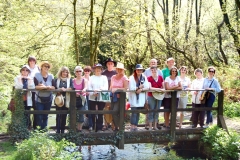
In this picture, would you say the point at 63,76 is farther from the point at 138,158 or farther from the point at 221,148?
the point at 221,148

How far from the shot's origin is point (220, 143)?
8.28 m

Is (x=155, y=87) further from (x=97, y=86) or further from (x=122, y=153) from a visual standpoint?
(x=122, y=153)

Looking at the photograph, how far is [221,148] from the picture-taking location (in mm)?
8211

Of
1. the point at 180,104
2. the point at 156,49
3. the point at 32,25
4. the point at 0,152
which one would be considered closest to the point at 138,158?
the point at 180,104

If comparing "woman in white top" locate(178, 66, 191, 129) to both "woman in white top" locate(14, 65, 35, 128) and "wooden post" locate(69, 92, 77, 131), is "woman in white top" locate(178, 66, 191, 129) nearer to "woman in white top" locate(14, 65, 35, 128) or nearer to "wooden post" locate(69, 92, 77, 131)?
"wooden post" locate(69, 92, 77, 131)

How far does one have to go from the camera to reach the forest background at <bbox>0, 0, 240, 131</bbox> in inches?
495

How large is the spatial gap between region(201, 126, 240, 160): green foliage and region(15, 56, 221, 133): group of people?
3.47ft

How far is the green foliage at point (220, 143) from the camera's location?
8.02 meters

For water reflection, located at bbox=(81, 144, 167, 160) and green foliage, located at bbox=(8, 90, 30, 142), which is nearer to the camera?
green foliage, located at bbox=(8, 90, 30, 142)

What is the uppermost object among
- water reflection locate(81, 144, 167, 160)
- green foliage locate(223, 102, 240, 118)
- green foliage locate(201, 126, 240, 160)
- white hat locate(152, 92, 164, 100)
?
white hat locate(152, 92, 164, 100)

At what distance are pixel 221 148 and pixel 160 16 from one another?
17753 millimetres

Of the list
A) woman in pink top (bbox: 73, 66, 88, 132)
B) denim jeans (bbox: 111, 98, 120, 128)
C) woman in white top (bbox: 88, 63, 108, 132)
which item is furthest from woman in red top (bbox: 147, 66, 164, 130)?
woman in pink top (bbox: 73, 66, 88, 132)

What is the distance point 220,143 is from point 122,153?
3187mm

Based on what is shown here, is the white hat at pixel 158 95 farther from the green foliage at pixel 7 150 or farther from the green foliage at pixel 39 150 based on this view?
the green foliage at pixel 7 150
